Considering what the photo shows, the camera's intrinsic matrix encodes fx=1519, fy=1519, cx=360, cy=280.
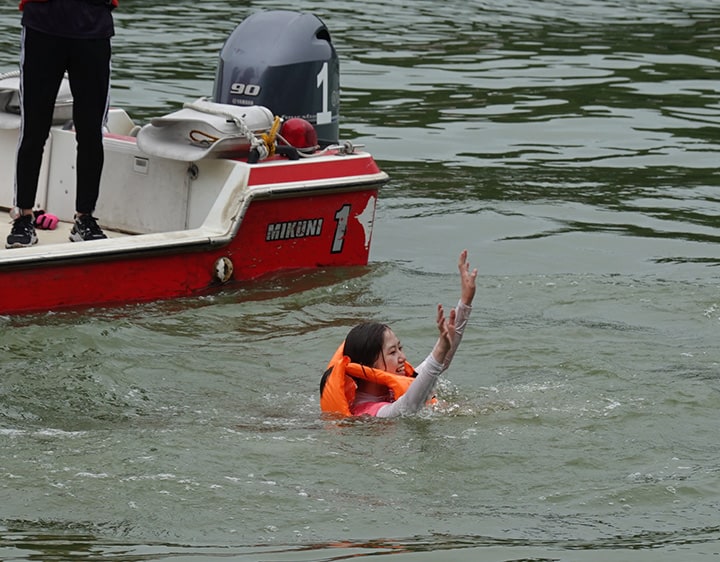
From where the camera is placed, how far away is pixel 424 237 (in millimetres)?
10602

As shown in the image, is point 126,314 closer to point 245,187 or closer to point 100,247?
point 100,247

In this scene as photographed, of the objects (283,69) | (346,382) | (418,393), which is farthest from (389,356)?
(283,69)

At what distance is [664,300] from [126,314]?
304 centimetres

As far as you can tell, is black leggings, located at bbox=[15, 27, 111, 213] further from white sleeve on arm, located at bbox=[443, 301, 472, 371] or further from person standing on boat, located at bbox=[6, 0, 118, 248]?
white sleeve on arm, located at bbox=[443, 301, 472, 371]

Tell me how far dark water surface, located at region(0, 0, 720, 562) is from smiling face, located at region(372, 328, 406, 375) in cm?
27

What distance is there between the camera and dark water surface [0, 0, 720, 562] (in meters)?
5.28

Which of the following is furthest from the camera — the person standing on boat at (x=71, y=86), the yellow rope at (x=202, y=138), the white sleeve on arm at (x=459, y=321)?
the yellow rope at (x=202, y=138)

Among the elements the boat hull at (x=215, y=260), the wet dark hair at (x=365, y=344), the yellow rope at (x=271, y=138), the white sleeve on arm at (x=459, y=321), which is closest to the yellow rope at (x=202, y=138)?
the yellow rope at (x=271, y=138)

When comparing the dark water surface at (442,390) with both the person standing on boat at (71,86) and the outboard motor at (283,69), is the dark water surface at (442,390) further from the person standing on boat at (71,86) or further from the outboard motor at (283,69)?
the outboard motor at (283,69)

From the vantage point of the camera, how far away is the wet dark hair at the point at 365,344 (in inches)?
264

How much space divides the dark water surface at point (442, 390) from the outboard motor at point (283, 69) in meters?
1.11

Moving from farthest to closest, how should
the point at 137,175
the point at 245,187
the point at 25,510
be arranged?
the point at 137,175 → the point at 245,187 → the point at 25,510

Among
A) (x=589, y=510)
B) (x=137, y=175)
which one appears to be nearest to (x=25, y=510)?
(x=589, y=510)

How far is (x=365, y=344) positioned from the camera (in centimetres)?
670
